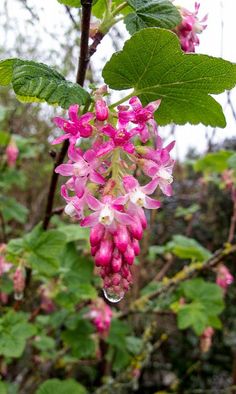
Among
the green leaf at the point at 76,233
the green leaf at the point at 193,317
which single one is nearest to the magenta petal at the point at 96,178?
the green leaf at the point at 76,233

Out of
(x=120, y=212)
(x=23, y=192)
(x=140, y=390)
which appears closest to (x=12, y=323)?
(x=120, y=212)

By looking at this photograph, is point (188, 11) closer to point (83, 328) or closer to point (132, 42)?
point (132, 42)

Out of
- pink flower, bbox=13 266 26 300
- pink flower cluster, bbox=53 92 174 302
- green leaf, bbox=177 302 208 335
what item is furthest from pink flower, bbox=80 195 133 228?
green leaf, bbox=177 302 208 335

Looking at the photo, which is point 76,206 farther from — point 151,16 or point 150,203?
point 151,16

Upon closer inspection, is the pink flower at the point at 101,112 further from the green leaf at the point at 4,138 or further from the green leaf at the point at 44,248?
the green leaf at the point at 4,138

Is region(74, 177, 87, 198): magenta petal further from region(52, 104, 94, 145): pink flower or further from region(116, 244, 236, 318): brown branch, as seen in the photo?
region(116, 244, 236, 318): brown branch

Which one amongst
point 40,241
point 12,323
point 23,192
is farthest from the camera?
point 23,192
